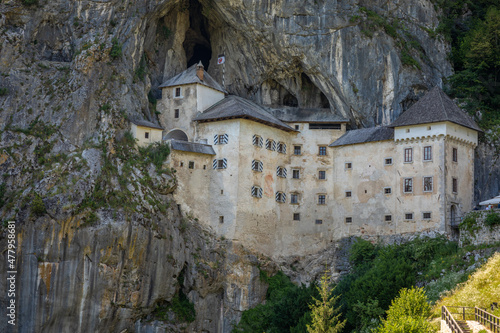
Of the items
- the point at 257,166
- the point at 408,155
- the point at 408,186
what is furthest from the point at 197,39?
the point at 408,186

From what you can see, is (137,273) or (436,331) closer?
(436,331)

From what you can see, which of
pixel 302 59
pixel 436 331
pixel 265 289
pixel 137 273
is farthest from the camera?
pixel 302 59

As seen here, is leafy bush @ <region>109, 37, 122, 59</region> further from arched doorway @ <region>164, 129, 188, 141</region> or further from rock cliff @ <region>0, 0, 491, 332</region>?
arched doorway @ <region>164, 129, 188, 141</region>

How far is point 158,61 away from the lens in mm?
80375

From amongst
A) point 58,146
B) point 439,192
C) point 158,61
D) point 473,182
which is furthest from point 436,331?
point 158,61

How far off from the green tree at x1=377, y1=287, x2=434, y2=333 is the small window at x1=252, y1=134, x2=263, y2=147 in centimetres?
2497

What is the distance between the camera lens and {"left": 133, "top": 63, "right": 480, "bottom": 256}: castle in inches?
2778

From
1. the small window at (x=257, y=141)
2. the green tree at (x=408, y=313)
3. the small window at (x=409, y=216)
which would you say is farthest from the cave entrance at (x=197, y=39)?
the green tree at (x=408, y=313)

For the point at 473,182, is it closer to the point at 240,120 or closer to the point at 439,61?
the point at 439,61

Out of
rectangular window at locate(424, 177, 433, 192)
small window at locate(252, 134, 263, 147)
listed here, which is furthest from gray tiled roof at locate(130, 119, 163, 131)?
rectangular window at locate(424, 177, 433, 192)

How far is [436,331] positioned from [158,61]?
4549cm

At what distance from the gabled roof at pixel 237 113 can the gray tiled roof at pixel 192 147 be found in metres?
2.75

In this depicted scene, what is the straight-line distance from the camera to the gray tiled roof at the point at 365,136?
73.5 m

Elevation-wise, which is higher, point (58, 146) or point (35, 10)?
point (35, 10)
